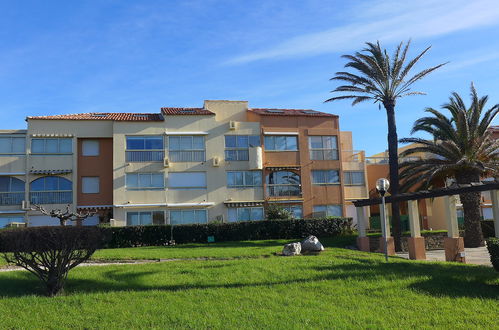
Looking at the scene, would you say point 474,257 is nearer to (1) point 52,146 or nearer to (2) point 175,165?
(2) point 175,165

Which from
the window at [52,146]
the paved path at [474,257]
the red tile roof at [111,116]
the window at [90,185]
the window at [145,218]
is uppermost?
the red tile roof at [111,116]

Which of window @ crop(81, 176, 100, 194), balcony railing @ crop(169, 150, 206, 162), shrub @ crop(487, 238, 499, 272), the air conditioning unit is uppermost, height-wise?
balcony railing @ crop(169, 150, 206, 162)

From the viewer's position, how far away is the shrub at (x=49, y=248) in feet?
36.3

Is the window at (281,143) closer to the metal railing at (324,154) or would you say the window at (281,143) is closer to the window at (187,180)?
the metal railing at (324,154)

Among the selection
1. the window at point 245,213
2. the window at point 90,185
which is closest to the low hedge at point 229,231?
the window at point 245,213

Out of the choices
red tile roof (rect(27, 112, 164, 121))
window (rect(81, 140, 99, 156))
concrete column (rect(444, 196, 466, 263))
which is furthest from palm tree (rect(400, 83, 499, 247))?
window (rect(81, 140, 99, 156))

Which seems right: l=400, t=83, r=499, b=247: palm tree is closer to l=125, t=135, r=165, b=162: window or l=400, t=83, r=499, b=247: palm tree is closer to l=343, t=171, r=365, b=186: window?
l=343, t=171, r=365, b=186: window

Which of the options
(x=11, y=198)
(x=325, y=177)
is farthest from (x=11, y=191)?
(x=325, y=177)

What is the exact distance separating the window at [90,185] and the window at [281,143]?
539 inches

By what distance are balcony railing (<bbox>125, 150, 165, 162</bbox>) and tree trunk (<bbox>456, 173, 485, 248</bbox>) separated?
2139cm

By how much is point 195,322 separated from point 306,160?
32.2 metres

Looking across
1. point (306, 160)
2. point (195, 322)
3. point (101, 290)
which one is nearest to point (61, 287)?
point (101, 290)

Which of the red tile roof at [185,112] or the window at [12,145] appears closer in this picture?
the window at [12,145]

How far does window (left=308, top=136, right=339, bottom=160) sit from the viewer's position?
134 ft
